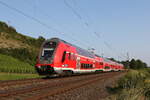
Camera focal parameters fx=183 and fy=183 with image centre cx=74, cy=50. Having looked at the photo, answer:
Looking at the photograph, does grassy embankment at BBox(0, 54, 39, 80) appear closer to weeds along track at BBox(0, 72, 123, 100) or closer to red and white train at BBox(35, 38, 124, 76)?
red and white train at BBox(35, 38, 124, 76)

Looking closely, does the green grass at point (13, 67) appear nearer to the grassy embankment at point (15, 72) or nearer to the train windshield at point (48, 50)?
the grassy embankment at point (15, 72)

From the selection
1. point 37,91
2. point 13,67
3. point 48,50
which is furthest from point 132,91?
point 13,67

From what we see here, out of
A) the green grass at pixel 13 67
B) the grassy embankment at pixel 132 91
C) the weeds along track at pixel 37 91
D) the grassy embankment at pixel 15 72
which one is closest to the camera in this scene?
the grassy embankment at pixel 132 91

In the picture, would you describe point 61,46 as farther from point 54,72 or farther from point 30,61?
point 30,61

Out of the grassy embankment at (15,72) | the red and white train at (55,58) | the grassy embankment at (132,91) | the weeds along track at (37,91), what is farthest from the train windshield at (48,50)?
the grassy embankment at (132,91)

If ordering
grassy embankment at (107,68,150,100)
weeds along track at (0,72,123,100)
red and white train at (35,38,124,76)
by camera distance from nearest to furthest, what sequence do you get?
grassy embankment at (107,68,150,100)
weeds along track at (0,72,123,100)
red and white train at (35,38,124,76)

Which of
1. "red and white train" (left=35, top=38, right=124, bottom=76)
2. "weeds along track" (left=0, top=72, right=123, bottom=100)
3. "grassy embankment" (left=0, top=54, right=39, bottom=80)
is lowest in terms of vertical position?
"weeds along track" (left=0, top=72, right=123, bottom=100)

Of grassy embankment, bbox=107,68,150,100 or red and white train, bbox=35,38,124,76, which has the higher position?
red and white train, bbox=35,38,124,76

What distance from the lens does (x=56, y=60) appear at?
15.7 m

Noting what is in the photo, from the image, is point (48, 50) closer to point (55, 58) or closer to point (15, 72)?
point (55, 58)

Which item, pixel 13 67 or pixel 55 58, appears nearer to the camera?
pixel 55 58

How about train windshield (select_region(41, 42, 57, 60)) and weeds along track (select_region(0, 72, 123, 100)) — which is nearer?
weeds along track (select_region(0, 72, 123, 100))

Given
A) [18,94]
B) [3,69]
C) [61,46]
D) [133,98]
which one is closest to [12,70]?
[3,69]

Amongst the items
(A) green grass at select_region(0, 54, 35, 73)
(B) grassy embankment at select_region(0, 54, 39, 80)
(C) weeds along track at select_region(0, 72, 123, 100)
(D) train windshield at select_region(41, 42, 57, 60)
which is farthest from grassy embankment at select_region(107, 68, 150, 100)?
(A) green grass at select_region(0, 54, 35, 73)
